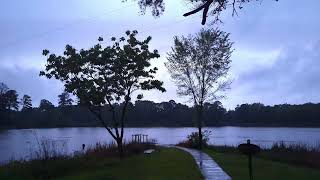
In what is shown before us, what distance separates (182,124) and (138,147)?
91307 millimetres

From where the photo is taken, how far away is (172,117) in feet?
434

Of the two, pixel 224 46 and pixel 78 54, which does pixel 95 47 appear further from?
pixel 224 46

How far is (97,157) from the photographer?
32.6 m

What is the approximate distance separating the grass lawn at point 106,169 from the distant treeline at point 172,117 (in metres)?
85.7

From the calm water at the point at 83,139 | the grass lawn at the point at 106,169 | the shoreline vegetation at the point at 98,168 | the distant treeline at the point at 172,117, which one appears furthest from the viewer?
the distant treeline at the point at 172,117

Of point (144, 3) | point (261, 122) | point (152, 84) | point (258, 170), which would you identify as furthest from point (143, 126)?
point (144, 3)

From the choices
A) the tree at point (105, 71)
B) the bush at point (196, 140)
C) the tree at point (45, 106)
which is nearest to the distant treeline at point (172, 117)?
the tree at point (45, 106)

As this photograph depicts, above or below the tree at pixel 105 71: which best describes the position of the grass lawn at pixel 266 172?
below

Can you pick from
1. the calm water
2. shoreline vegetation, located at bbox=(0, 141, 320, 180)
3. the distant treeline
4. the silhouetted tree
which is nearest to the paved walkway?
shoreline vegetation, located at bbox=(0, 141, 320, 180)

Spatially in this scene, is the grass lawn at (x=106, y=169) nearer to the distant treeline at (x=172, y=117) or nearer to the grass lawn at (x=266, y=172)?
the grass lawn at (x=266, y=172)

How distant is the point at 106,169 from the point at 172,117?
349 feet

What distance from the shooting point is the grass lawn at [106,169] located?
73.2 ft

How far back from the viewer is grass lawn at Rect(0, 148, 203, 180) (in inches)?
878

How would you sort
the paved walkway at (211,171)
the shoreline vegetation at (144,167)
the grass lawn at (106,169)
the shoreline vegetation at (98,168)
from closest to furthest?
1. the paved walkway at (211,171)
2. the shoreline vegetation at (144,167)
3. the grass lawn at (106,169)
4. the shoreline vegetation at (98,168)
